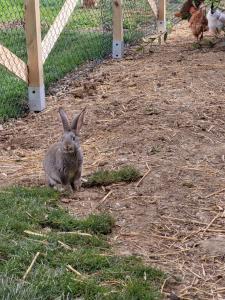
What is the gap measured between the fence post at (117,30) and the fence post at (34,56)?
98.6 inches

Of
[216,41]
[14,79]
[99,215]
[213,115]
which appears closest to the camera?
[99,215]

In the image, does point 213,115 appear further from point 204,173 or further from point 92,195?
point 92,195

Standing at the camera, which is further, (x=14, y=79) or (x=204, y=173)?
(x=14, y=79)

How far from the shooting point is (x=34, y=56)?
6270 millimetres

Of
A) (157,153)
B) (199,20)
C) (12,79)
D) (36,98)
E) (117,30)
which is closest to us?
(157,153)

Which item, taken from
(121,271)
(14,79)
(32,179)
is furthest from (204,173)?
(14,79)

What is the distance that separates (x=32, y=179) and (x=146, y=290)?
1828 mm

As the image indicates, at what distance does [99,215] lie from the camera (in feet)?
12.3

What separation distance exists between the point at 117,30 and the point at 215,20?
6.11ft

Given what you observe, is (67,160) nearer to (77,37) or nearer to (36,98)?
(36,98)

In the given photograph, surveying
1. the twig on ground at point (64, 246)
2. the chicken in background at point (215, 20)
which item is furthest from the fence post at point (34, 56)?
the chicken in background at point (215, 20)

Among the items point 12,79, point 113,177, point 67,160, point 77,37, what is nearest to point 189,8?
point 77,37

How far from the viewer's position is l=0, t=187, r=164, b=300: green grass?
2900 millimetres

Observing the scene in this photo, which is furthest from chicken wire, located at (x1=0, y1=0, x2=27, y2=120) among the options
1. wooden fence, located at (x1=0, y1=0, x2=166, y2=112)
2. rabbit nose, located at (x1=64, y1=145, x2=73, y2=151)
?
rabbit nose, located at (x1=64, y1=145, x2=73, y2=151)
